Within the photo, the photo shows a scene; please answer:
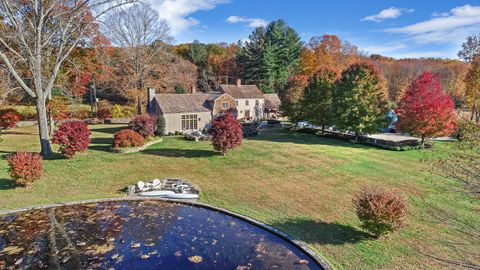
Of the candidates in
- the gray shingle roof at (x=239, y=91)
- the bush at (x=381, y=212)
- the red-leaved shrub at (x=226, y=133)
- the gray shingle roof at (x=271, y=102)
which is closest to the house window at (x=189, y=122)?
the gray shingle roof at (x=239, y=91)

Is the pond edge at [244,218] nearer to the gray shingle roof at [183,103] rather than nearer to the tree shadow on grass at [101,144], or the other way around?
the tree shadow on grass at [101,144]

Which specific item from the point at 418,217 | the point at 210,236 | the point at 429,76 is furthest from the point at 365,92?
the point at 210,236

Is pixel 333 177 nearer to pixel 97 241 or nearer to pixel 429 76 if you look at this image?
pixel 97 241

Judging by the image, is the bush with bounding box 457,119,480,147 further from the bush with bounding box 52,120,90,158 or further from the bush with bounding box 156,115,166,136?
the bush with bounding box 156,115,166,136

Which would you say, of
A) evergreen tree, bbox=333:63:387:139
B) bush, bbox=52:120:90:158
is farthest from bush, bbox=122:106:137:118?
evergreen tree, bbox=333:63:387:139

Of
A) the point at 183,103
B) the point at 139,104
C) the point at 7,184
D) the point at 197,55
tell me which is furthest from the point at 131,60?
the point at 7,184

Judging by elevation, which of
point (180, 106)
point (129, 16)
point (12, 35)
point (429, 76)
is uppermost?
point (129, 16)

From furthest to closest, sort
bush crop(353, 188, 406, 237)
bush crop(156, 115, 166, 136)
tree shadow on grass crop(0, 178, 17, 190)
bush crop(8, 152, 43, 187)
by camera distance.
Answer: bush crop(156, 115, 166, 136)
tree shadow on grass crop(0, 178, 17, 190)
bush crop(8, 152, 43, 187)
bush crop(353, 188, 406, 237)
